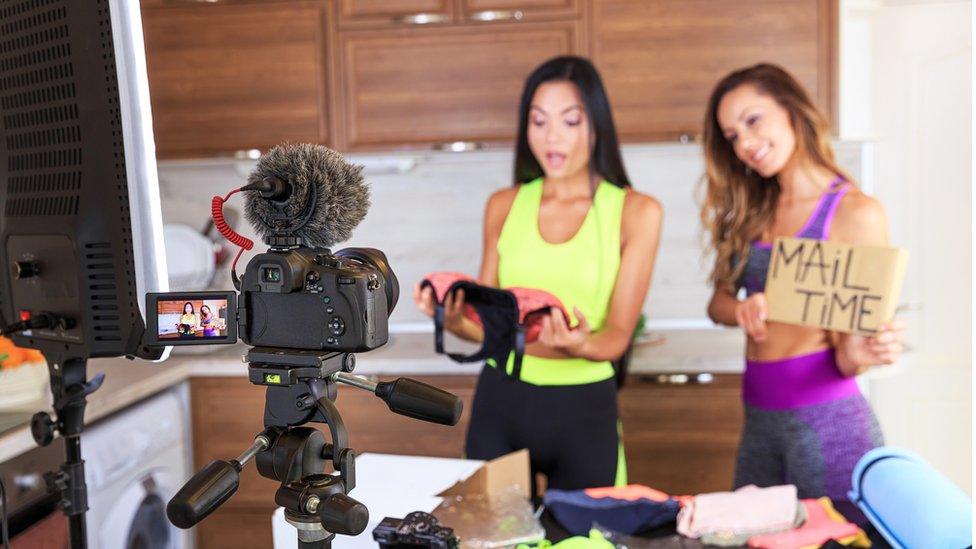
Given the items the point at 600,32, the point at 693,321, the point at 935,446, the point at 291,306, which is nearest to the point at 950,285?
the point at 935,446

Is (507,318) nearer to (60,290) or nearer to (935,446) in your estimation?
(60,290)

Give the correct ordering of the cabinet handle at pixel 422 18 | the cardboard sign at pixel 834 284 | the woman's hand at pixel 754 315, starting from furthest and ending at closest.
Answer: the cabinet handle at pixel 422 18 → the woman's hand at pixel 754 315 → the cardboard sign at pixel 834 284

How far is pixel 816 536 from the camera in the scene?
3.68 feet

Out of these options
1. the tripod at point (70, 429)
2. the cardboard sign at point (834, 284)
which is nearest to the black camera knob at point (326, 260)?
the tripod at point (70, 429)

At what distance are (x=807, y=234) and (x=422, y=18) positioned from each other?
1.48m

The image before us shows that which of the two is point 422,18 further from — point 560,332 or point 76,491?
point 76,491

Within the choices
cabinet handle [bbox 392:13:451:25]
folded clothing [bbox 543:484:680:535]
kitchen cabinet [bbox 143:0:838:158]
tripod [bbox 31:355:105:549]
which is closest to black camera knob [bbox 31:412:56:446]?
tripod [bbox 31:355:105:549]

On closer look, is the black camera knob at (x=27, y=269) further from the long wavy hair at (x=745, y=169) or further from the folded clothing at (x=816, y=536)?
the long wavy hair at (x=745, y=169)

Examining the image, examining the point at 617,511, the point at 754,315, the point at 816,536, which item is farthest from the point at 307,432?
the point at 754,315

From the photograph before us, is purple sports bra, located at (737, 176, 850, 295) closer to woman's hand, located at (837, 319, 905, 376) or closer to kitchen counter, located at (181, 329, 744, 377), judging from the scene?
woman's hand, located at (837, 319, 905, 376)

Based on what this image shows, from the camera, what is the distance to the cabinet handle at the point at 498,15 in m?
2.65

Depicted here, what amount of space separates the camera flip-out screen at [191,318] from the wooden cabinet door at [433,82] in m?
2.00

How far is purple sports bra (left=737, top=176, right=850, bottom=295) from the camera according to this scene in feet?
5.61

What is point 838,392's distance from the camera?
5.51 feet
